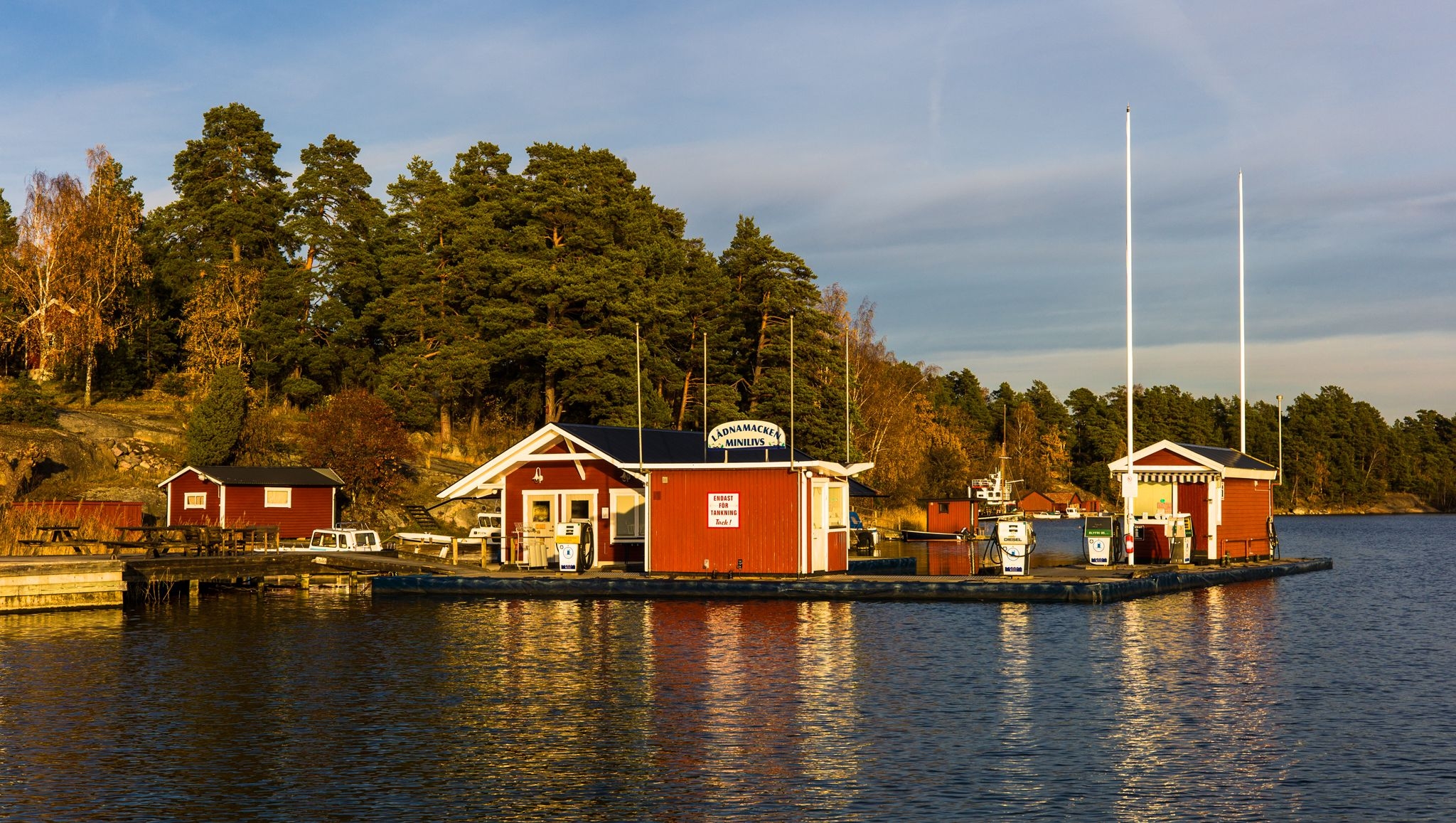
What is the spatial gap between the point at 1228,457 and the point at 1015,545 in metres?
14.8

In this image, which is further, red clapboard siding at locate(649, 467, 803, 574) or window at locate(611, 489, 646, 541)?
window at locate(611, 489, 646, 541)

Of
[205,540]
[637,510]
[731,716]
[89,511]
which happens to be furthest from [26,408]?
[731,716]

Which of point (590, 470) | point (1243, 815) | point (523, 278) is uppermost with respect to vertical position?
point (523, 278)

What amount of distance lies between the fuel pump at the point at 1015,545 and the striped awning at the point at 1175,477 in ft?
32.0

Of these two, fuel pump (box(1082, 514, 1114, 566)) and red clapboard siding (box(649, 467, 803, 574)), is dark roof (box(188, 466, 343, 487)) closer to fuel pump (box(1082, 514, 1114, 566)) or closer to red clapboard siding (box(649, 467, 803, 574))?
red clapboard siding (box(649, 467, 803, 574))

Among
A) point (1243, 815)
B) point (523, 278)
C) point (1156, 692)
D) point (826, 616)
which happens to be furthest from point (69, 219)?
point (1243, 815)

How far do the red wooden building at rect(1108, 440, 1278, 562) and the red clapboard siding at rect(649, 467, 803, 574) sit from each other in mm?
14603

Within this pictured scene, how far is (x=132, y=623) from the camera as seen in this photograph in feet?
120

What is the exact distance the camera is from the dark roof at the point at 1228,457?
1953 inches

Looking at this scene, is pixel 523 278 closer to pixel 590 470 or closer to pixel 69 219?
pixel 69 219

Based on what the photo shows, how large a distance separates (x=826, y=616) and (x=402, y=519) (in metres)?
35.9

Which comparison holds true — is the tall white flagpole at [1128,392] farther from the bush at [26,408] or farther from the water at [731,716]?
the bush at [26,408]

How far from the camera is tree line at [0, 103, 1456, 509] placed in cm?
7594

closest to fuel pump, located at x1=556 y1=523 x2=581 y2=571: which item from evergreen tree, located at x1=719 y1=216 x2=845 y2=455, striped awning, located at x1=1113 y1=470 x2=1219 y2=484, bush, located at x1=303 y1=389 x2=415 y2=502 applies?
striped awning, located at x1=1113 y1=470 x2=1219 y2=484
